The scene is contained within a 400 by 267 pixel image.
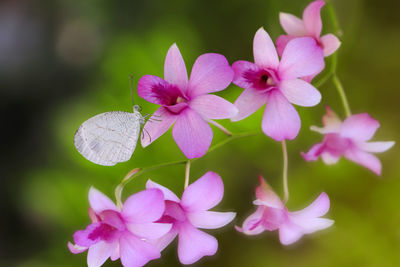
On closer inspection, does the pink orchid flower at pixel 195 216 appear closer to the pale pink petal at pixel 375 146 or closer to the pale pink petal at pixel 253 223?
the pale pink petal at pixel 253 223

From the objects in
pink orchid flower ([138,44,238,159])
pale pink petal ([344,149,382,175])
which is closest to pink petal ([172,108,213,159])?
pink orchid flower ([138,44,238,159])

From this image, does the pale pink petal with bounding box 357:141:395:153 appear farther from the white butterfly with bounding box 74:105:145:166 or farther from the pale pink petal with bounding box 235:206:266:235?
the white butterfly with bounding box 74:105:145:166

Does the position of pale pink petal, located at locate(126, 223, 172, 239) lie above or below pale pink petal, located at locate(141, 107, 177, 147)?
below

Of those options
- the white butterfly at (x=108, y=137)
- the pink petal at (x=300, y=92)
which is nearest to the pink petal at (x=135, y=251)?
the white butterfly at (x=108, y=137)

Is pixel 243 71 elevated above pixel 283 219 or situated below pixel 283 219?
above

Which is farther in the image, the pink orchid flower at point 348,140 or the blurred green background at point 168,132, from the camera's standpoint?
the blurred green background at point 168,132

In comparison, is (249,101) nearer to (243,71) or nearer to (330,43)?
(243,71)

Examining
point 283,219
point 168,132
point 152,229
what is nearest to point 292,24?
point 283,219

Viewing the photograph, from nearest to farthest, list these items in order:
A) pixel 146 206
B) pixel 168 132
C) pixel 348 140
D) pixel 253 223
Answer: pixel 146 206 → pixel 253 223 → pixel 348 140 → pixel 168 132
